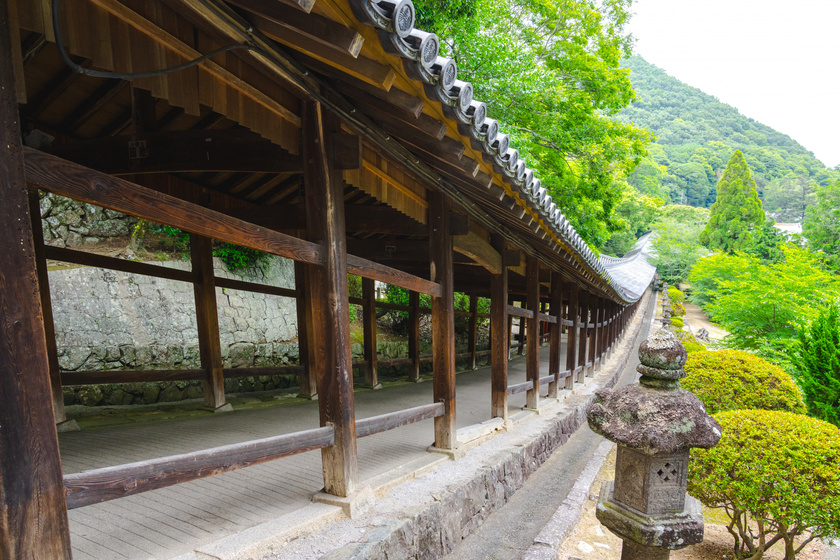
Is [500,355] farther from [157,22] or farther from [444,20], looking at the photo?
[444,20]

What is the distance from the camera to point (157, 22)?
270 cm

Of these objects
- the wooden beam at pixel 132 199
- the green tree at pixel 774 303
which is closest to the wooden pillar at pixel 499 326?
the wooden beam at pixel 132 199

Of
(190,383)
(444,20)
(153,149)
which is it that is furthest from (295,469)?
(444,20)

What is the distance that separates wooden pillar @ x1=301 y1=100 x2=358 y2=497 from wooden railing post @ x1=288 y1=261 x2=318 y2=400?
427cm

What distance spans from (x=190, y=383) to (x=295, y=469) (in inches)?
174

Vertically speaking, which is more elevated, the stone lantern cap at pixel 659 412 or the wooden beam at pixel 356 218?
the wooden beam at pixel 356 218

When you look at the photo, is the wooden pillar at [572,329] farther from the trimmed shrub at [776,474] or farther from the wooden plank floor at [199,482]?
the trimmed shrub at [776,474]

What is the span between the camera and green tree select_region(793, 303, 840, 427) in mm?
7223

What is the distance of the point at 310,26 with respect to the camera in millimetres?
2334

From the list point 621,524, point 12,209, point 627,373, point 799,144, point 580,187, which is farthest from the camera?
point 799,144

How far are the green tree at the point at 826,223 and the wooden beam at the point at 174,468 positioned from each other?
30.6 metres

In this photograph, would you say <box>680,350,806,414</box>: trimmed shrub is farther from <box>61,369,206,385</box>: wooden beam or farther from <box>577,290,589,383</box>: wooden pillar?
<box>61,369,206,385</box>: wooden beam

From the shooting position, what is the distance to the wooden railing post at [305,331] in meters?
7.93

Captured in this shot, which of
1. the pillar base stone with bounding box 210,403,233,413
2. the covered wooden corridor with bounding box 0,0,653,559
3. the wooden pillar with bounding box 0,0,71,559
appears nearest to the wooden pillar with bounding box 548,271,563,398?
the covered wooden corridor with bounding box 0,0,653,559
